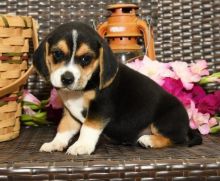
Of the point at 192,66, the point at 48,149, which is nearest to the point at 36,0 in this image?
the point at 192,66

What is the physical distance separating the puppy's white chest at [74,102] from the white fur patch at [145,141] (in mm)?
193

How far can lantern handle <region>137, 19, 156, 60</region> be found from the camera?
73.4 inches

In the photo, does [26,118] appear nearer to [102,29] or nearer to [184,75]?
[102,29]

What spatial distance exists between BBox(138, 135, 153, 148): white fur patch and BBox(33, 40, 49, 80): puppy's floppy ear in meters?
0.34

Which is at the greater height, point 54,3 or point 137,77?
point 54,3

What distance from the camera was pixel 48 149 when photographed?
1347 mm

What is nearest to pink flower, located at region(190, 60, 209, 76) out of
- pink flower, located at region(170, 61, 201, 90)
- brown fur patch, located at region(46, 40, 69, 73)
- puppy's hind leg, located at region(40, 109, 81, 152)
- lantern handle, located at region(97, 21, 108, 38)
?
pink flower, located at region(170, 61, 201, 90)

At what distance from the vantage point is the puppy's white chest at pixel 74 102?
1.44 metres

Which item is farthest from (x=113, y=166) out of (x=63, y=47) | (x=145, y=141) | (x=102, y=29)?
(x=102, y=29)

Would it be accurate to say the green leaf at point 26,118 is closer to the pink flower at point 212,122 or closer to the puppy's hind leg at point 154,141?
the puppy's hind leg at point 154,141

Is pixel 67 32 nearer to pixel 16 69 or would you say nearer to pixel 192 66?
pixel 16 69

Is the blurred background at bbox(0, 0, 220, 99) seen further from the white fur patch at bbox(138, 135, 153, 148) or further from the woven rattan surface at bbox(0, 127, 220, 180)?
the woven rattan surface at bbox(0, 127, 220, 180)

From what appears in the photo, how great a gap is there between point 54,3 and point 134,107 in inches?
29.9

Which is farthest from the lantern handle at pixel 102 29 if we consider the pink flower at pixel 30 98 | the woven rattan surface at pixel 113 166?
the woven rattan surface at pixel 113 166
